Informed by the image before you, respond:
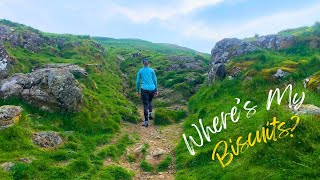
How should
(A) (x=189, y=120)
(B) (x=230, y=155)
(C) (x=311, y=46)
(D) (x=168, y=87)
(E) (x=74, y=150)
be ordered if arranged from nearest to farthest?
(B) (x=230, y=155)
(E) (x=74, y=150)
(A) (x=189, y=120)
(C) (x=311, y=46)
(D) (x=168, y=87)

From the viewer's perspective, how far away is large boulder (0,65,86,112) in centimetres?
2047

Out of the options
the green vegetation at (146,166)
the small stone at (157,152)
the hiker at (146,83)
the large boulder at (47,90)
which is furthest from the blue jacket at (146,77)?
the green vegetation at (146,166)

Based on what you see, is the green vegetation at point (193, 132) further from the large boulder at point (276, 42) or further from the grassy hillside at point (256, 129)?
the large boulder at point (276, 42)

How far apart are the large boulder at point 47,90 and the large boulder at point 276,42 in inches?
813

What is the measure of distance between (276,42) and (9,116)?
2665cm

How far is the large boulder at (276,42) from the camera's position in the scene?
3329 cm

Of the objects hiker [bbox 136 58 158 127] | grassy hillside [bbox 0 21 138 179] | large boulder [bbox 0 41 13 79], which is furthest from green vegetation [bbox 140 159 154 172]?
large boulder [bbox 0 41 13 79]

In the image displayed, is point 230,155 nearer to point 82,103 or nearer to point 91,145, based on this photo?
point 91,145

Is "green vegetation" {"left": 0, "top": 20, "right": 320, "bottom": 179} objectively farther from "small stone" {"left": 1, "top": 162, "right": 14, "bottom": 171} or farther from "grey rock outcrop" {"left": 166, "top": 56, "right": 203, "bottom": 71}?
"grey rock outcrop" {"left": 166, "top": 56, "right": 203, "bottom": 71}

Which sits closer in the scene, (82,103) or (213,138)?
(213,138)

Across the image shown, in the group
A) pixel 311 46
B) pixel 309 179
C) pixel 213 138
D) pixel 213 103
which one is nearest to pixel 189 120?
pixel 213 103

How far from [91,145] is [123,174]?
11.7 ft

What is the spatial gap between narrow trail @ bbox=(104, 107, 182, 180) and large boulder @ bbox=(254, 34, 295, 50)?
1564 cm

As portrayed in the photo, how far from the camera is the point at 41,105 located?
800 inches
